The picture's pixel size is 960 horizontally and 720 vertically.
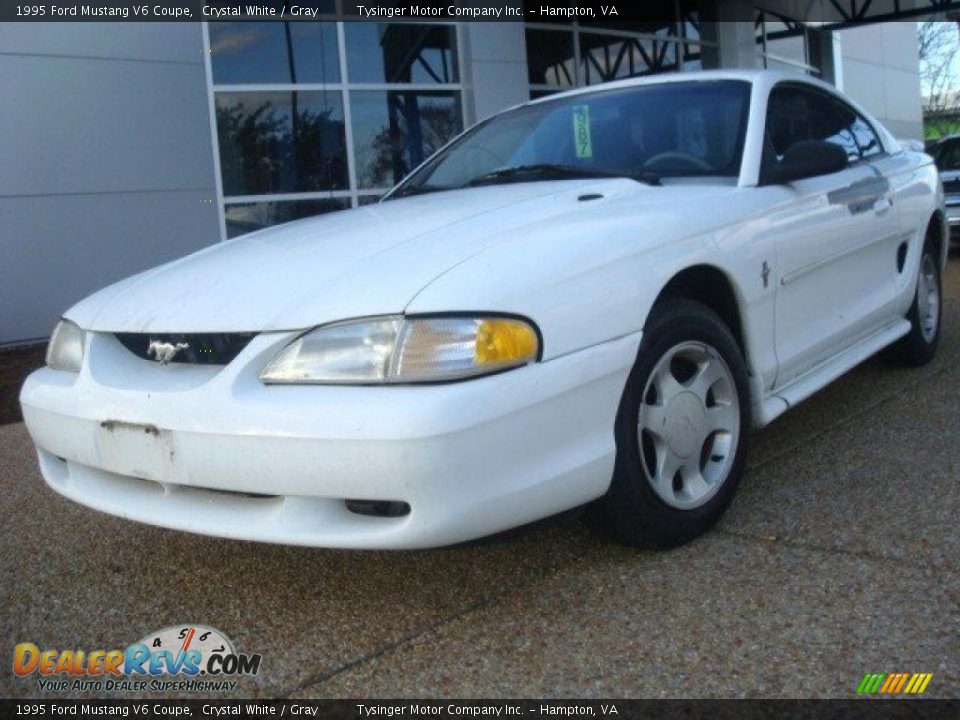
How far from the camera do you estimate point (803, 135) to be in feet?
13.8

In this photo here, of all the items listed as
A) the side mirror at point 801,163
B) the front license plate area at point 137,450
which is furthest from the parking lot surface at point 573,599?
the side mirror at point 801,163

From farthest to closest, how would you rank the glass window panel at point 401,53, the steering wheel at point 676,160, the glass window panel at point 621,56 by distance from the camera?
the glass window panel at point 621,56, the glass window panel at point 401,53, the steering wheel at point 676,160

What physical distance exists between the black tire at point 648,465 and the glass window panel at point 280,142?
7293 millimetres

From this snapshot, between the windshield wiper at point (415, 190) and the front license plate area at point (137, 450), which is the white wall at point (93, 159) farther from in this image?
the front license plate area at point (137, 450)

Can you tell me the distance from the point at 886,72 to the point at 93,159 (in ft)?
58.2

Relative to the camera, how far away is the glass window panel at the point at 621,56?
41.7 feet

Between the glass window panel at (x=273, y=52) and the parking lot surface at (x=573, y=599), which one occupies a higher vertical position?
the glass window panel at (x=273, y=52)

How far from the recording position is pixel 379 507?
2.41 meters

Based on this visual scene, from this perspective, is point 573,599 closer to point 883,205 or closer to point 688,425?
point 688,425

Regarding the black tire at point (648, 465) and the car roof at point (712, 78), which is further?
the car roof at point (712, 78)

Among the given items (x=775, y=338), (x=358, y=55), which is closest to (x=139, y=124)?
(x=358, y=55)

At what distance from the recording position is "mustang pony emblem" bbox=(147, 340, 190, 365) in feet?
8.79

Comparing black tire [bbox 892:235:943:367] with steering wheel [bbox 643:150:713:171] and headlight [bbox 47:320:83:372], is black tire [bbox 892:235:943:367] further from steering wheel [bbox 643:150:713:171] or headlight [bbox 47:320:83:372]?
headlight [bbox 47:320:83:372]
